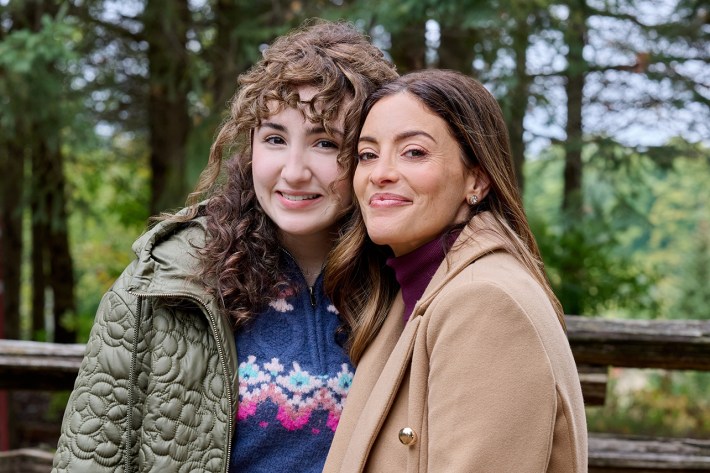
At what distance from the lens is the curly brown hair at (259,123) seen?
238 centimetres

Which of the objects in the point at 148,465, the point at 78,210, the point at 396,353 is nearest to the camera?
the point at 396,353

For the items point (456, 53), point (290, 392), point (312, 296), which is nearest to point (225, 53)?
point (456, 53)

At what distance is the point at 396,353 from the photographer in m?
2.01

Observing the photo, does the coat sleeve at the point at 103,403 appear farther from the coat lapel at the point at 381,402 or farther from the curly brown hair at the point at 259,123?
the coat lapel at the point at 381,402

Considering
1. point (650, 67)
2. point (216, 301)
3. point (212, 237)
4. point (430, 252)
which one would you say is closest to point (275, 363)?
point (216, 301)

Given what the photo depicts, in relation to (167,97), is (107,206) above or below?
below

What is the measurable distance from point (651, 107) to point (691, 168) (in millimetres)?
1666

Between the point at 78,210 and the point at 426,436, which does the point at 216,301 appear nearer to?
the point at 426,436

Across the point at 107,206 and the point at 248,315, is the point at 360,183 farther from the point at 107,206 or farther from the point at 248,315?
the point at 107,206

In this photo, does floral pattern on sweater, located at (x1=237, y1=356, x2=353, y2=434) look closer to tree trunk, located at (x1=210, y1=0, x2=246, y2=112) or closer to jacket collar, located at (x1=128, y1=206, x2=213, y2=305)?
jacket collar, located at (x1=128, y1=206, x2=213, y2=305)

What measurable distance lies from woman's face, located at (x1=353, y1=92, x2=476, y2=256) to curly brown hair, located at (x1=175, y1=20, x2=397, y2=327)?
220 millimetres

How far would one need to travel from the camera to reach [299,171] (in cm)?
237

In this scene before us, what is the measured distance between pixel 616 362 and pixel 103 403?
2740mm

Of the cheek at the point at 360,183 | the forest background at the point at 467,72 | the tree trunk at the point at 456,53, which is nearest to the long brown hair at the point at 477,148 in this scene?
the cheek at the point at 360,183
